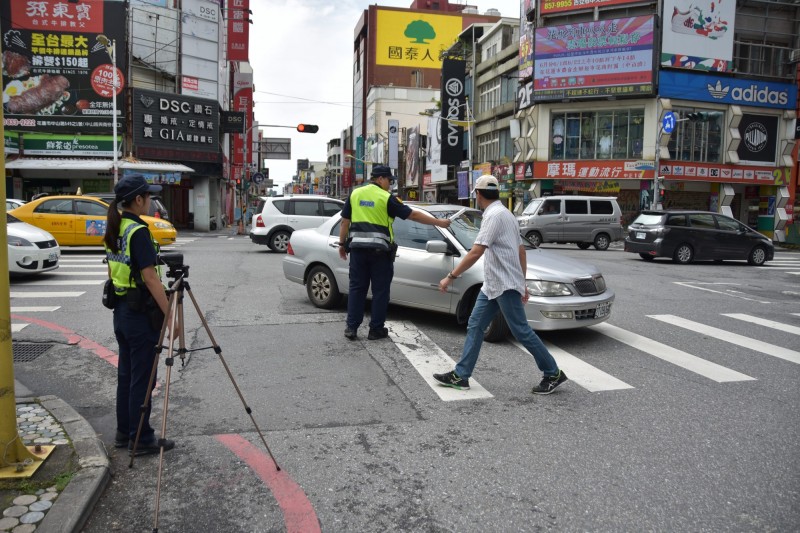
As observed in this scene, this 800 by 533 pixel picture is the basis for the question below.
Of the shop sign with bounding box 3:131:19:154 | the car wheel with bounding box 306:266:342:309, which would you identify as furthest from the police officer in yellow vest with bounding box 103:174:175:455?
the shop sign with bounding box 3:131:19:154

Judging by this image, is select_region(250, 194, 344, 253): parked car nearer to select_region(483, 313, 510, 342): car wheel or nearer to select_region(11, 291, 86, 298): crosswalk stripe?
select_region(11, 291, 86, 298): crosswalk stripe

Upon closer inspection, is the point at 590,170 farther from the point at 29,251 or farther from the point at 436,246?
the point at 436,246

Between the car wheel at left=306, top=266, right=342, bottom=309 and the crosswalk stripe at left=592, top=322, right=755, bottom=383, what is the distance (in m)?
3.54

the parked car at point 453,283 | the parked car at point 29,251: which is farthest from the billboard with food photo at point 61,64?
the parked car at point 453,283

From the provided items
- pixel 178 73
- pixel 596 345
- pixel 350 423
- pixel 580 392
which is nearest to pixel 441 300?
pixel 596 345

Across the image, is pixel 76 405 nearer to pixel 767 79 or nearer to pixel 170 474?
pixel 170 474

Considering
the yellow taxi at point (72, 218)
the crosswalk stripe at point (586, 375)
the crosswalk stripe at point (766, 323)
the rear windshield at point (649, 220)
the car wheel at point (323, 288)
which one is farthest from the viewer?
the rear windshield at point (649, 220)

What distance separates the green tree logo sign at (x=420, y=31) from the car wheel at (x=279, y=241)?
79.7m

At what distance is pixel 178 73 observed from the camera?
110 ft

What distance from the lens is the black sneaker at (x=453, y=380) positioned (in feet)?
17.8

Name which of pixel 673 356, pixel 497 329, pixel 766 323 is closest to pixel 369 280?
pixel 497 329

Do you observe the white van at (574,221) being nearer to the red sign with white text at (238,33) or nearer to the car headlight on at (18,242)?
the car headlight on at (18,242)

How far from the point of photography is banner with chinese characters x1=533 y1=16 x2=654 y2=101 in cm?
3297

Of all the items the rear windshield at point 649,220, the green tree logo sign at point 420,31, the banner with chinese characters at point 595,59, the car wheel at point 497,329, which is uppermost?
the green tree logo sign at point 420,31
